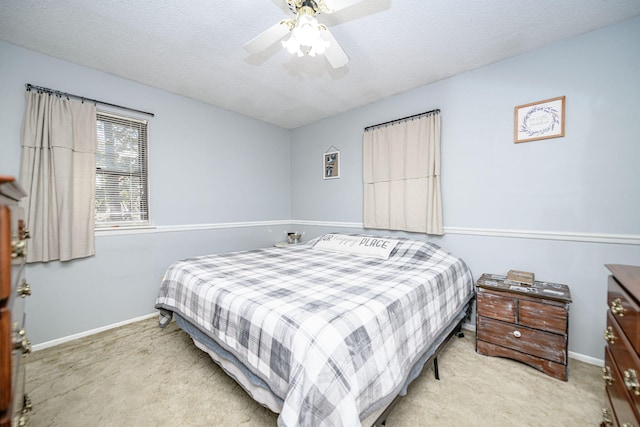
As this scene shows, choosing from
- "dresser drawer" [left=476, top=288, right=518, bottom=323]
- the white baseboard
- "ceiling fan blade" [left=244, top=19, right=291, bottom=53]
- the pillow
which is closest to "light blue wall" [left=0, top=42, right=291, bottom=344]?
the white baseboard

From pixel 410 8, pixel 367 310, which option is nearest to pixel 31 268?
pixel 367 310

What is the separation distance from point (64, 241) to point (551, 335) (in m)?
4.11

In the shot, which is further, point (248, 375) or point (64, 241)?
point (64, 241)

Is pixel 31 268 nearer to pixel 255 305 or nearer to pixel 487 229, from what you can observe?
pixel 255 305

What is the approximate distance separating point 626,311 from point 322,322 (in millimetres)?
1169

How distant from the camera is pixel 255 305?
1380 mm

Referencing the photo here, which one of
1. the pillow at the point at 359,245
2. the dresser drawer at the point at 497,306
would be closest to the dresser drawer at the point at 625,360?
the dresser drawer at the point at 497,306

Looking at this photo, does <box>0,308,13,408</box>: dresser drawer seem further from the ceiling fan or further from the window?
the window

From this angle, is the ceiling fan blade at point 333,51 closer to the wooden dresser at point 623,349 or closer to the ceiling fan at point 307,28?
the ceiling fan at point 307,28

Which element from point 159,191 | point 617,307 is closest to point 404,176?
point 617,307

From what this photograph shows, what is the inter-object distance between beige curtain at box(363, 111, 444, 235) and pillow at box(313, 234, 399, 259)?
0.43 metres

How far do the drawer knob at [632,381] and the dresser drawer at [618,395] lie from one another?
69mm

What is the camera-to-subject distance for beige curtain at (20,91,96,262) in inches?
83.9

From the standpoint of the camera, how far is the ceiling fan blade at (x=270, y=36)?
5.05 ft
